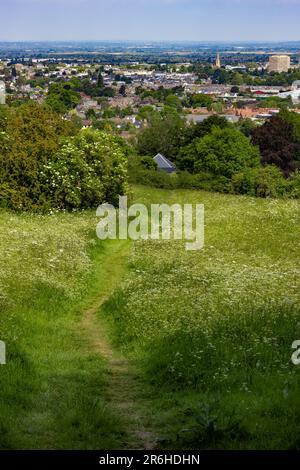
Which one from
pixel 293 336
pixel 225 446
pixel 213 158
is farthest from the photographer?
A: pixel 213 158

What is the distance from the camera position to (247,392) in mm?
11984

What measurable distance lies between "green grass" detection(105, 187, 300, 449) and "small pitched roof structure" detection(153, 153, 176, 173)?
87.2 ft

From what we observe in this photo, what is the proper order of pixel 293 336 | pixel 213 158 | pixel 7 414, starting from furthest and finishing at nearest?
pixel 213 158 → pixel 293 336 → pixel 7 414

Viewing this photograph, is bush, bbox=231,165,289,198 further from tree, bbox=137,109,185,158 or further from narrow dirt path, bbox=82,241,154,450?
narrow dirt path, bbox=82,241,154,450

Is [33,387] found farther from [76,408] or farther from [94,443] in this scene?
[94,443]

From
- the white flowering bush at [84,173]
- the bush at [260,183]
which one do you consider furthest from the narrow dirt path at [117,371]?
the bush at [260,183]

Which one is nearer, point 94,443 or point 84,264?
point 94,443

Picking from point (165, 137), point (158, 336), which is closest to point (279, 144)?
point (165, 137)

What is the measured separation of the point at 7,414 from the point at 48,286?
9387 millimetres

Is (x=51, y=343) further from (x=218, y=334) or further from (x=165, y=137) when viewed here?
(x=165, y=137)

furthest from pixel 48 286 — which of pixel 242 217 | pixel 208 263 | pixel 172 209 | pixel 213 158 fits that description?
pixel 213 158

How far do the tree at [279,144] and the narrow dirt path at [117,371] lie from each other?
140 feet

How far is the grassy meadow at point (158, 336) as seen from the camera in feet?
35.5

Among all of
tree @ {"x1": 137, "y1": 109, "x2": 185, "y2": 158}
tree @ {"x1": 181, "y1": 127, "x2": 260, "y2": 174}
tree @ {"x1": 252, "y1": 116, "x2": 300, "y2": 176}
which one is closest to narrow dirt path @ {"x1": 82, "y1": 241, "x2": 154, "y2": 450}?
tree @ {"x1": 181, "y1": 127, "x2": 260, "y2": 174}
